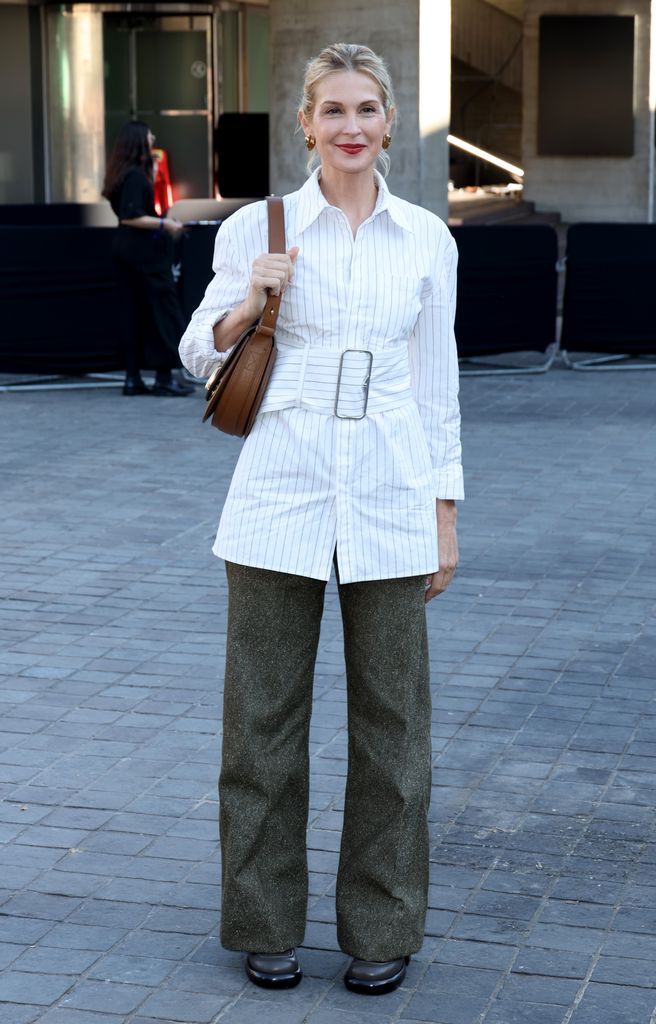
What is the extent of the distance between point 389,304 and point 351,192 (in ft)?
0.82

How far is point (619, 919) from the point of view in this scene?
4.34 meters

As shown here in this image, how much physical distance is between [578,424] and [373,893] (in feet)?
27.9

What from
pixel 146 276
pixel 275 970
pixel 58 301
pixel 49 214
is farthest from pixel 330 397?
pixel 49 214

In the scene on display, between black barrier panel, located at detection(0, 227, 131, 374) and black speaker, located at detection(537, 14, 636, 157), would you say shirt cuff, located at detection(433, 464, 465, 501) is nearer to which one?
black barrier panel, located at detection(0, 227, 131, 374)

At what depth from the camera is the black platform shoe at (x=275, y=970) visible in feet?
12.9

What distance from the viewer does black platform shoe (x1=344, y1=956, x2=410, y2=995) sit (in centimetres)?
392

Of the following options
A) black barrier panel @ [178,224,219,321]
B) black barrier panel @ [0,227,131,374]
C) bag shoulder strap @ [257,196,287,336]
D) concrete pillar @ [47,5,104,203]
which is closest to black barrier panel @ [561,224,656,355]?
black barrier panel @ [178,224,219,321]

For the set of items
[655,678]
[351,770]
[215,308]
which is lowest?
[655,678]

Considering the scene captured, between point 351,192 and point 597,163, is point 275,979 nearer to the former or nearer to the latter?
point 351,192

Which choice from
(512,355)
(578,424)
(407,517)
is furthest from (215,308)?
(512,355)

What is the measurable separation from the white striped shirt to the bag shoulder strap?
0.05 metres

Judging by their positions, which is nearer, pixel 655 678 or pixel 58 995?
pixel 58 995

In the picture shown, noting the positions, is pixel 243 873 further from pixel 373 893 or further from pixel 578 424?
pixel 578 424

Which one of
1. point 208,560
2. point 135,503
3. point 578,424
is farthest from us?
point 578,424
